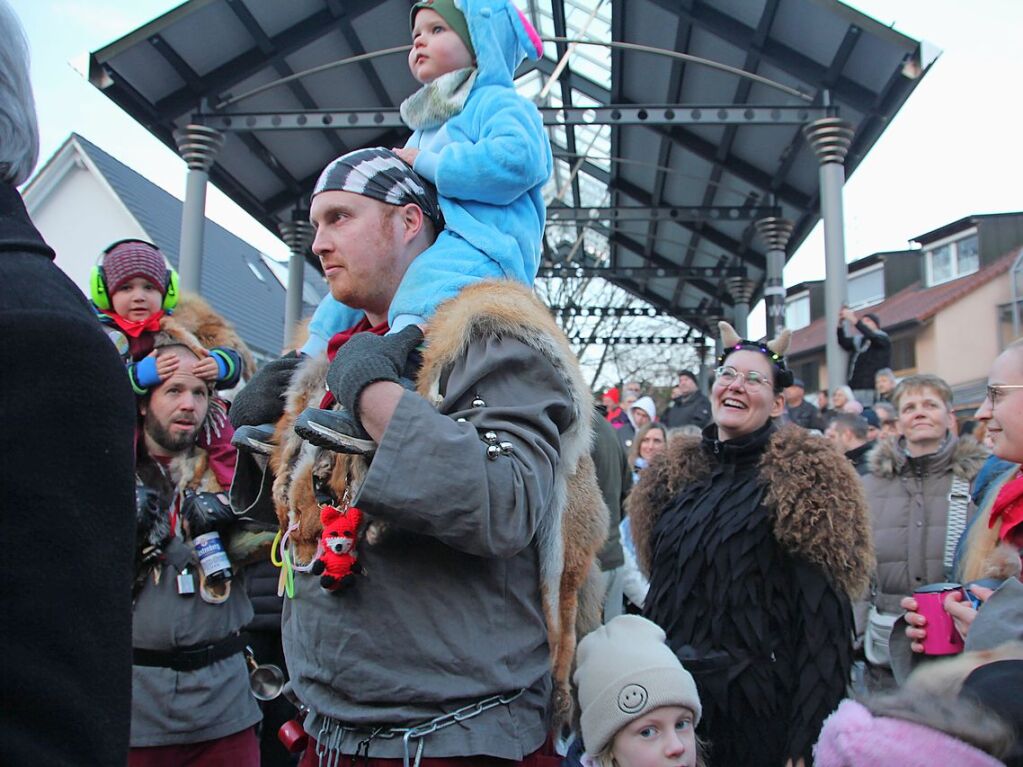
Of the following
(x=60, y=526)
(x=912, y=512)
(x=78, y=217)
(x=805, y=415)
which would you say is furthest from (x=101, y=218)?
(x=60, y=526)

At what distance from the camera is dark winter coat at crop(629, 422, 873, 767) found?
9.13 feet

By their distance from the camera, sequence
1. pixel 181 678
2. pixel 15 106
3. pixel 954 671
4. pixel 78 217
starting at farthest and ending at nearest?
pixel 78 217
pixel 181 678
pixel 954 671
pixel 15 106

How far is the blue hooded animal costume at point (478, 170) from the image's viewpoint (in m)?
1.93

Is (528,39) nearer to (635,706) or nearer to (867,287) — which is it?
(635,706)

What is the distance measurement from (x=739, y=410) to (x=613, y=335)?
24.0m

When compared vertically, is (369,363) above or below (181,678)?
above

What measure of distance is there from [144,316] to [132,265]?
19cm

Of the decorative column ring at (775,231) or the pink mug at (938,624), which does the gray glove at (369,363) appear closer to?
the pink mug at (938,624)

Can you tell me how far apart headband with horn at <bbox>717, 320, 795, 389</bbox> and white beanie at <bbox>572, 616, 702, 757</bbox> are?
123cm

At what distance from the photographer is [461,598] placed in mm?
1669

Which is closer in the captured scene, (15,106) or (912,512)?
(15,106)

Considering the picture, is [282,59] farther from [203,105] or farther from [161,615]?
[161,615]

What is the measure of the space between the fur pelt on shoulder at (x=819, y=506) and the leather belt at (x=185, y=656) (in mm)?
1889

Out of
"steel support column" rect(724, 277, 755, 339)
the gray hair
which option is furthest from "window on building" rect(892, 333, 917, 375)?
the gray hair
